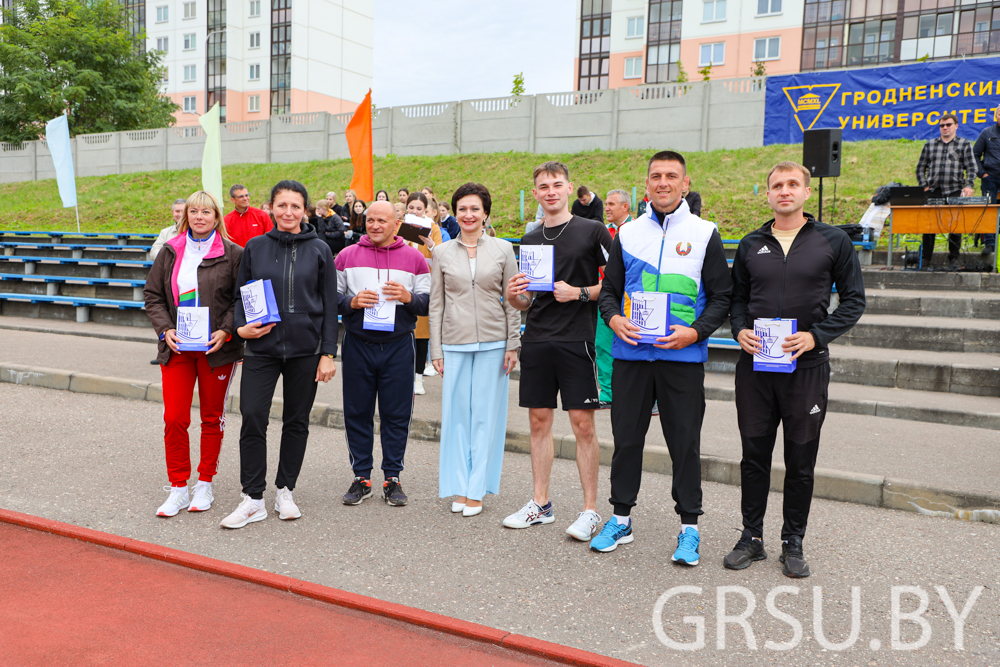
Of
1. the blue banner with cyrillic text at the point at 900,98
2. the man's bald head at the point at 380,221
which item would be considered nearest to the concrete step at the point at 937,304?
the man's bald head at the point at 380,221

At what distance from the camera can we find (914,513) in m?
5.32

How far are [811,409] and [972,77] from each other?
19167 mm

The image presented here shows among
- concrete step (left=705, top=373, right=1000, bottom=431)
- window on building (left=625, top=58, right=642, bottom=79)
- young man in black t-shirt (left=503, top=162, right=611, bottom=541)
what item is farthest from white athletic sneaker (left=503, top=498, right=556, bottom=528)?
window on building (left=625, top=58, right=642, bottom=79)

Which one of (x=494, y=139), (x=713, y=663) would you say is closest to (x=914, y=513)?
(x=713, y=663)

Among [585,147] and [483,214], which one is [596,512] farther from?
[585,147]

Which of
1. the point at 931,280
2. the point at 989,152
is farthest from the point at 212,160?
the point at 989,152

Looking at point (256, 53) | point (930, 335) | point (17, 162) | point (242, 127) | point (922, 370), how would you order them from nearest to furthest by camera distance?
point (922, 370) → point (930, 335) → point (242, 127) → point (17, 162) → point (256, 53)

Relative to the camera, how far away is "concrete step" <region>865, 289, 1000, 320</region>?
10.4 meters

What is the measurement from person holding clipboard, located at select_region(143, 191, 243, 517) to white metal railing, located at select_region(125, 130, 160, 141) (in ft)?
109

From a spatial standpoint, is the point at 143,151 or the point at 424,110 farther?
the point at 143,151

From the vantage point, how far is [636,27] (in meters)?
58.3

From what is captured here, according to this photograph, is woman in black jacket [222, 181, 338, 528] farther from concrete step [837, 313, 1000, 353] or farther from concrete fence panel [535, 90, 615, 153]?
concrete fence panel [535, 90, 615, 153]

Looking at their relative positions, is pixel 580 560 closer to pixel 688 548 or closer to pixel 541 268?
pixel 688 548

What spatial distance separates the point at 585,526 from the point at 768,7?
53.4 m
